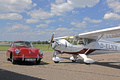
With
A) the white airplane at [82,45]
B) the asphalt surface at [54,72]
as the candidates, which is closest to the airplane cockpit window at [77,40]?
the white airplane at [82,45]

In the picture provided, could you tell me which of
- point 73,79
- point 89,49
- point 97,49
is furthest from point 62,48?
point 73,79

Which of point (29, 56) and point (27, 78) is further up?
point (29, 56)

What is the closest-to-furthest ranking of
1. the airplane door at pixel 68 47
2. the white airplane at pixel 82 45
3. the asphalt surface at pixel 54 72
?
the asphalt surface at pixel 54 72 → the white airplane at pixel 82 45 → the airplane door at pixel 68 47

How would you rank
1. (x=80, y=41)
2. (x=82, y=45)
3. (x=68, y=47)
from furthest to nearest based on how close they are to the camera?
(x=80, y=41)
(x=82, y=45)
(x=68, y=47)

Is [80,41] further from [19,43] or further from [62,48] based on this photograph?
[19,43]

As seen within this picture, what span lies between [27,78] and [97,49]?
7.98m

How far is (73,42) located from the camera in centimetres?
1108

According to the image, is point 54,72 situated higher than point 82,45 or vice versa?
point 82,45

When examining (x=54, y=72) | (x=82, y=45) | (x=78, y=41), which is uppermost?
(x=78, y=41)

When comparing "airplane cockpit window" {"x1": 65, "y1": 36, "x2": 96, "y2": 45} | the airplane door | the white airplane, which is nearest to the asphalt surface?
the white airplane

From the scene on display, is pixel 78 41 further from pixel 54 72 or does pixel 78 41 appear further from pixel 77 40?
pixel 54 72

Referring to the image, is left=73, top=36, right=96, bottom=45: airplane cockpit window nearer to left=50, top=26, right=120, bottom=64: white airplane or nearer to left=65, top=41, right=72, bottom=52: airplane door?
left=50, top=26, right=120, bottom=64: white airplane

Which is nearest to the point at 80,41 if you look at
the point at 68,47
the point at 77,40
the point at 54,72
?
the point at 77,40

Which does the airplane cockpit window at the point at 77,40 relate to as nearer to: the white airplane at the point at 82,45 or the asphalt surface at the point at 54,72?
the white airplane at the point at 82,45
